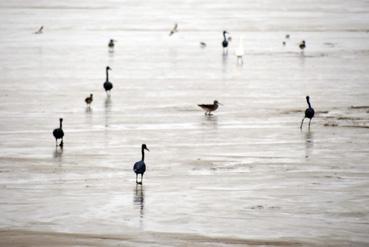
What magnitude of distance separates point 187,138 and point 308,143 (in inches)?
94.0

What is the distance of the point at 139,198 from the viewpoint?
15875mm

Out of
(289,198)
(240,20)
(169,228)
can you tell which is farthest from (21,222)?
(240,20)

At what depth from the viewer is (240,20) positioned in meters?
54.0

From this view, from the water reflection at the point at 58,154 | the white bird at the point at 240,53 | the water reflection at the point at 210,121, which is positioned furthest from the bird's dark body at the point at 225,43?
the water reflection at the point at 58,154

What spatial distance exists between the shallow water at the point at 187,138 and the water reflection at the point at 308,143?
39 millimetres

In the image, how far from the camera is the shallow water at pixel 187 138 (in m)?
15.0

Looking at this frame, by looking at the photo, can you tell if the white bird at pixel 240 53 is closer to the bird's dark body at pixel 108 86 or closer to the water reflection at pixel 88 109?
the bird's dark body at pixel 108 86

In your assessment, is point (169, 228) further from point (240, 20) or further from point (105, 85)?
point (240, 20)

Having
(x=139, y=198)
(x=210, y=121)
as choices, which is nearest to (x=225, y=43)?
(x=210, y=121)

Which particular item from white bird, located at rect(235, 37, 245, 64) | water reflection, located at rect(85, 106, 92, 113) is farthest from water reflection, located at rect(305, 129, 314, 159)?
white bird, located at rect(235, 37, 245, 64)

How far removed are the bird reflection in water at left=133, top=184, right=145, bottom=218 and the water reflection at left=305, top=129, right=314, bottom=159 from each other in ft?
13.1

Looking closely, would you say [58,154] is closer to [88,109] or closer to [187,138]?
[187,138]

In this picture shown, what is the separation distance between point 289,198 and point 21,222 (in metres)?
4.13

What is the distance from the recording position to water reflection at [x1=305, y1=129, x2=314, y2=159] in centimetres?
1959
